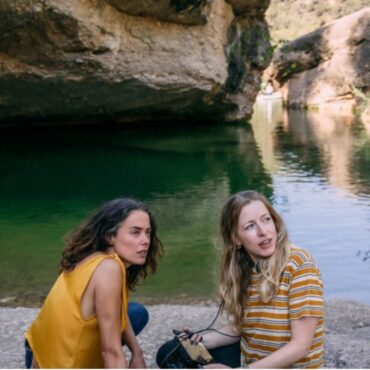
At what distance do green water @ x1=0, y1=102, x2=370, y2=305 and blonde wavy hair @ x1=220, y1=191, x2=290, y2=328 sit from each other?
131 inches

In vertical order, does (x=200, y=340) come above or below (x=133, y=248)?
below

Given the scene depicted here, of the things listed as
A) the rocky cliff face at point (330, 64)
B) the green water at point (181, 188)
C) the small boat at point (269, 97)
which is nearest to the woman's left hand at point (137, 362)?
the green water at point (181, 188)

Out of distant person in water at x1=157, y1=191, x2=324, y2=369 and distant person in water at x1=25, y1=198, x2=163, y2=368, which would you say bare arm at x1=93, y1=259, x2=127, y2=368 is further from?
distant person in water at x1=157, y1=191, x2=324, y2=369

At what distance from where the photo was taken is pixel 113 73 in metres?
16.0

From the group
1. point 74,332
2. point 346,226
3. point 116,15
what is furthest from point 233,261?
point 116,15

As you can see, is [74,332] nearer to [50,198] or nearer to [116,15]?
[50,198]

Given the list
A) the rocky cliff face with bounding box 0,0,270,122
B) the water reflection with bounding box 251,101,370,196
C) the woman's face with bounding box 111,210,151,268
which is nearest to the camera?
the woman's face with bounding box 111,210,151,268

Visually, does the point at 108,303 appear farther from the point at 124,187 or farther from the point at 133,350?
the point at 124,187

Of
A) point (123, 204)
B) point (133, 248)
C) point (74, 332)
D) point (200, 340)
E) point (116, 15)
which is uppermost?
point (116, 15)

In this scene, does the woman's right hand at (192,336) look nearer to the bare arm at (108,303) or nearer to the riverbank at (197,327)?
the bare arm at (108,303)

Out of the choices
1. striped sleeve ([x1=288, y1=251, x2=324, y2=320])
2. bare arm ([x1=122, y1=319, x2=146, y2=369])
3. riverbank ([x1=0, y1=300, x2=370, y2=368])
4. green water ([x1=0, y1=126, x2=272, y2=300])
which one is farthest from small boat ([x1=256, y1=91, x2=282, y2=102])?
striped sleeve ([x1=288, y1=251, x2=324, y2=320])

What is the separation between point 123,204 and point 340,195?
8234 mm

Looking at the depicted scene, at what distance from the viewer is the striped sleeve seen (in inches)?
93.4

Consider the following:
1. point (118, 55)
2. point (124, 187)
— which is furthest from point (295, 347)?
point (118, 55)
